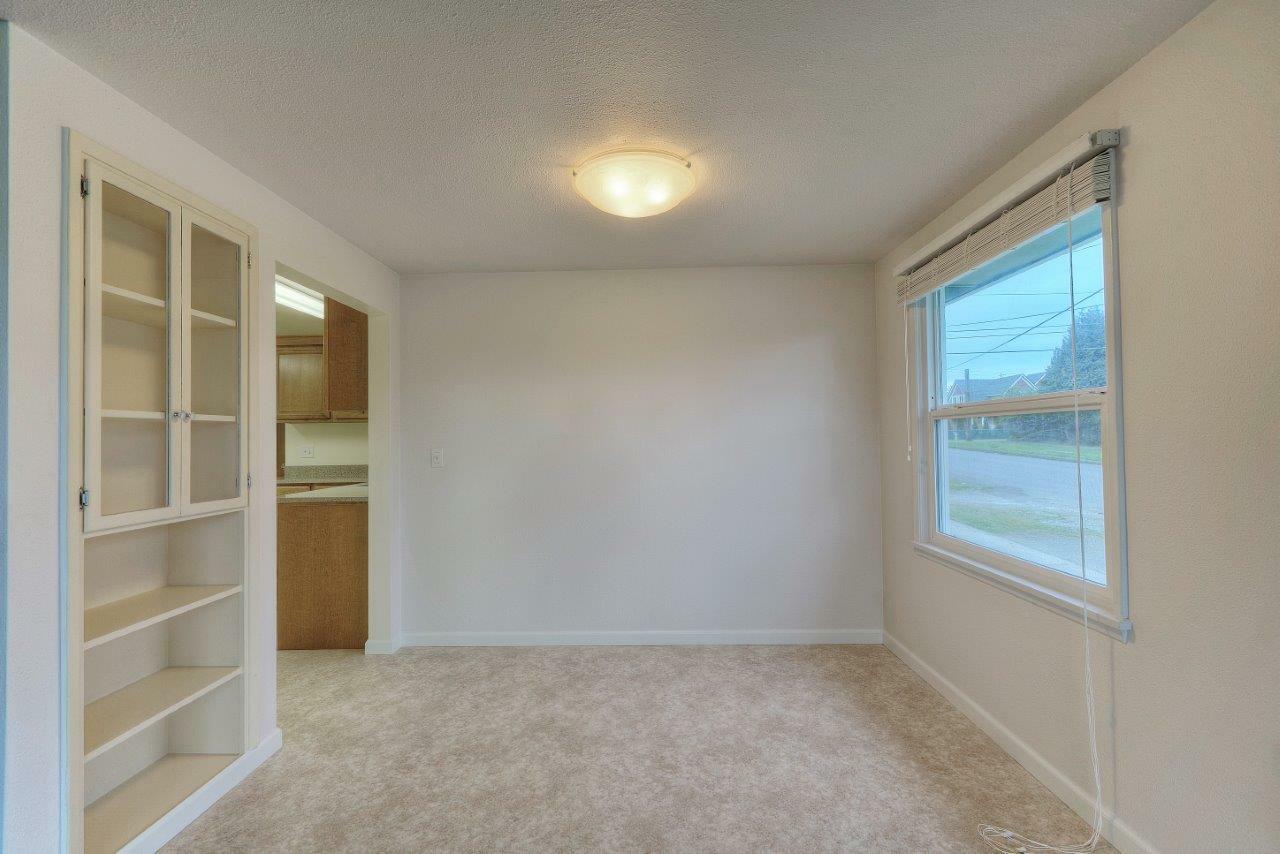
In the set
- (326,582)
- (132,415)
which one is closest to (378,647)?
(326,582)

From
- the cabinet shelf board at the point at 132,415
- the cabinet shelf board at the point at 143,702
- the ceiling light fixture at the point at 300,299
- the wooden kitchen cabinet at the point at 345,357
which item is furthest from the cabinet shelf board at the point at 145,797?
the ceiling light fixture at the point at 300,299

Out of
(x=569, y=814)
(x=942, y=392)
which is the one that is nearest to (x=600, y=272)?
(x=942, y=392)

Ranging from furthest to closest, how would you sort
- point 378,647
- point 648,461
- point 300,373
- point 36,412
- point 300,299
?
point 300,373 → point 300,299 → point 648,461 → point 378,647 → point 36,412

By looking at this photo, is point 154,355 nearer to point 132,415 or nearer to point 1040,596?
point 132,415

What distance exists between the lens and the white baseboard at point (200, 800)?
1783mm

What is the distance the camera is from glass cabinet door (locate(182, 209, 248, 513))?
1.95 meters

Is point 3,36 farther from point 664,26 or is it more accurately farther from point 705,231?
point 705,231

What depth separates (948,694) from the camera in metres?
2.78

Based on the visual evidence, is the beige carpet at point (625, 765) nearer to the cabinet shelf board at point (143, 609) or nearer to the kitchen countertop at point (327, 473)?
the cabinet shelf board at point (143, 609)

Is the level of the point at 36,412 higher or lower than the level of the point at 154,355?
lower

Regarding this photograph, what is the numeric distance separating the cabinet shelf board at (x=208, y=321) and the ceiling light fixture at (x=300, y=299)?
2070 millimetres

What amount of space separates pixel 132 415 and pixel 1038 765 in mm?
3346

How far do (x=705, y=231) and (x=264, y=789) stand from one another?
10.2 feet

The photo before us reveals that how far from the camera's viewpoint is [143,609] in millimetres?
1924
